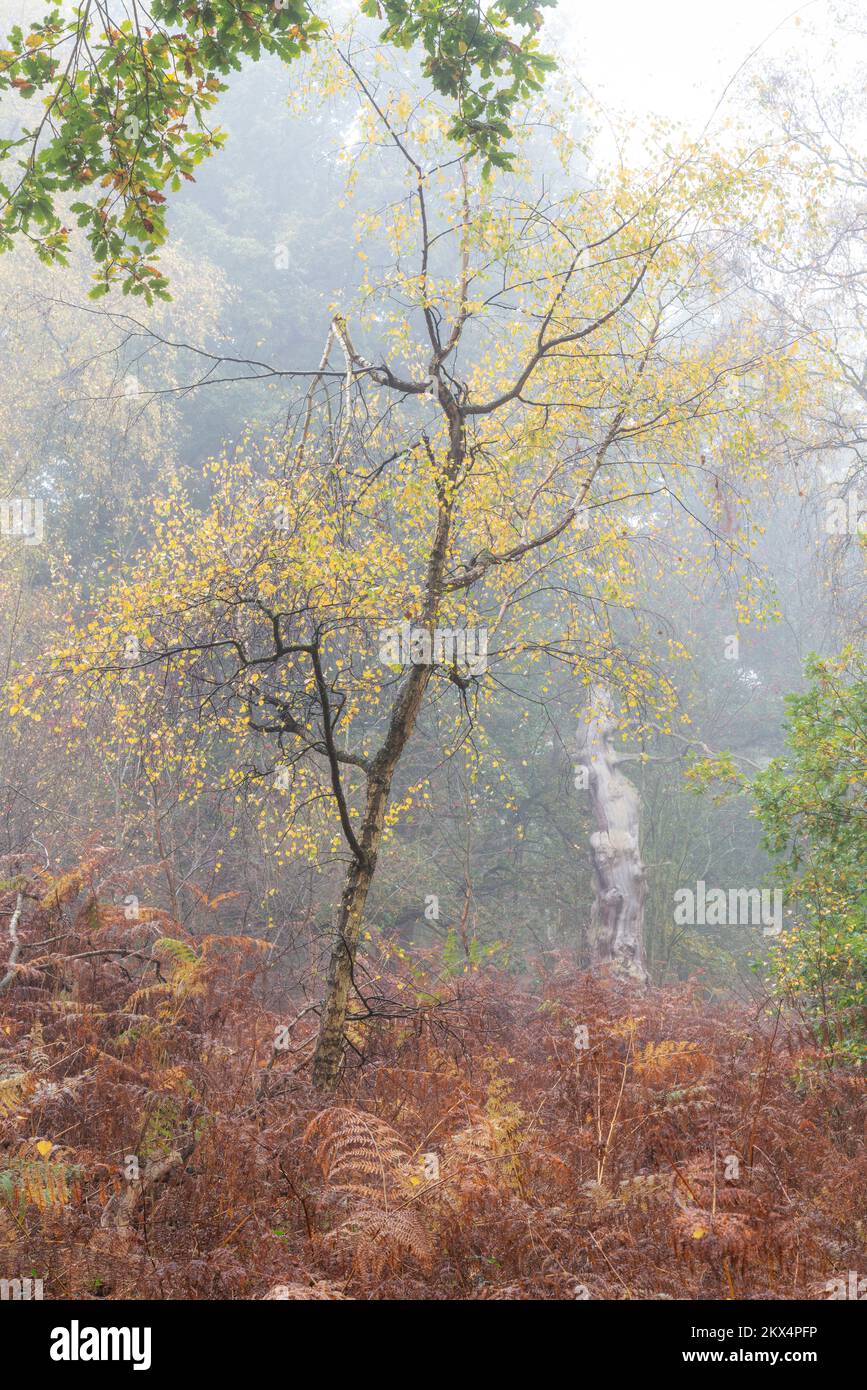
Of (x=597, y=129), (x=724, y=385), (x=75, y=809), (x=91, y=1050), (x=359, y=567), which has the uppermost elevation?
(x=597, y=129)

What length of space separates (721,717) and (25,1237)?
23.7 m

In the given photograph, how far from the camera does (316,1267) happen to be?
3.76m

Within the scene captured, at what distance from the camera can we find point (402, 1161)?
461cm

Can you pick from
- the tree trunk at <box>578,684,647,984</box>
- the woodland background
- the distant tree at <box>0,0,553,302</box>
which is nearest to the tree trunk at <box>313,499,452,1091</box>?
the woodland background

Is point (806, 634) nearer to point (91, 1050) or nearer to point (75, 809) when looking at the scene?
point (75, 809)

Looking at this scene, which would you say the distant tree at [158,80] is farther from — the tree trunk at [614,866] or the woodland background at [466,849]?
the tree trunk at [614,866]

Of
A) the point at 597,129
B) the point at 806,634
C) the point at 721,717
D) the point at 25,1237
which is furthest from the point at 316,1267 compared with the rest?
the point at 806,634

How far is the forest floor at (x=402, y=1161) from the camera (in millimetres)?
3736

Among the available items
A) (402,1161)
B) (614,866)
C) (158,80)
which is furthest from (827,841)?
(614,866)

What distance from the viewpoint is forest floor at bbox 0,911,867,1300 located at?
12.3 feet

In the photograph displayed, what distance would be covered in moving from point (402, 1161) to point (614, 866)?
13561mm

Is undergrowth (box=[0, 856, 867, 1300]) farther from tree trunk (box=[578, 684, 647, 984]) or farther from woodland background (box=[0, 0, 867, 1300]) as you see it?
tree trunk (box=[578, 684, 647, 984])

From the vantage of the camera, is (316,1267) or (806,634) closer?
(316,1267)
